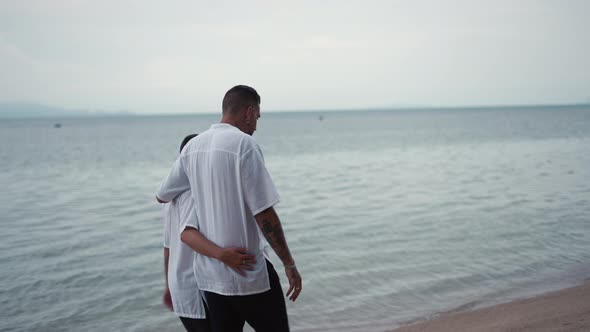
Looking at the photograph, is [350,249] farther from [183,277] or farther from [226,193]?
[226,193]

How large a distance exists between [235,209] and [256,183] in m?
0.18

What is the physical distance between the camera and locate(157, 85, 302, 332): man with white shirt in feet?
8.08

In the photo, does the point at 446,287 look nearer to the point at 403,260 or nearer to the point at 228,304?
the point at 403,260

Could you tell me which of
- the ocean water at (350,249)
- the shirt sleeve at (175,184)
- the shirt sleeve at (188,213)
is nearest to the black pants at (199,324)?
the shirt sleeve at (188,213)

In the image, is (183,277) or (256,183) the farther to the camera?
(183,277)

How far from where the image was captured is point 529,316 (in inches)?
190

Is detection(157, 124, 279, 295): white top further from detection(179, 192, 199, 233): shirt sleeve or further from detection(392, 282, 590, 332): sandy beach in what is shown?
detection(392, 282, 590, 332): sandy beach

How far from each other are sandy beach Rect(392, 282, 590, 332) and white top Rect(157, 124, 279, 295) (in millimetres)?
3001

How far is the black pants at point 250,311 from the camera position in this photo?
2.62 metres

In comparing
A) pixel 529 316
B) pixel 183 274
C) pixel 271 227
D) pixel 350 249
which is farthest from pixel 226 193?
pixel 350 249

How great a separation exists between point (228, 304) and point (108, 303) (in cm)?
464

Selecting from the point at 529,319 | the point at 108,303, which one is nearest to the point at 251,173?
the point at 529,319

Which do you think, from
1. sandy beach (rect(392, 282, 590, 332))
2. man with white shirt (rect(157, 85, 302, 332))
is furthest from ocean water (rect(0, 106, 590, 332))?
man with white shirt (rect(157, 85, 302, 332))

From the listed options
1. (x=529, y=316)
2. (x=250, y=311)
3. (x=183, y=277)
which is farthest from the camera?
(x=529, y=316)
